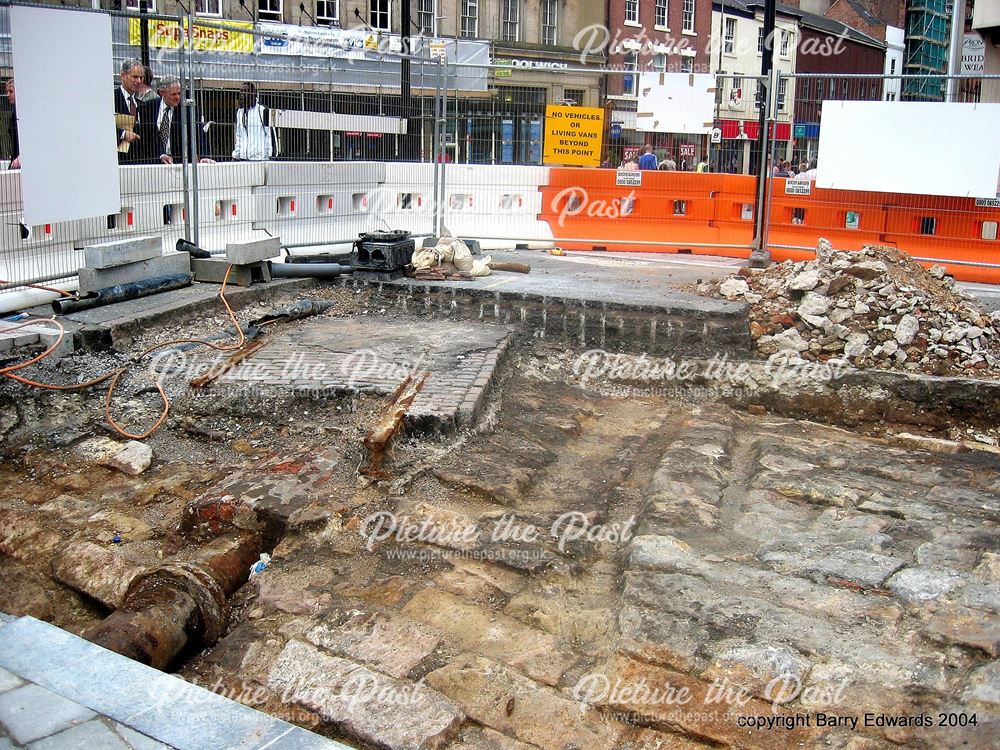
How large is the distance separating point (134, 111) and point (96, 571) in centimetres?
621

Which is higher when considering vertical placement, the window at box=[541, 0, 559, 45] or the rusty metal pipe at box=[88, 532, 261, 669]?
the window at box=[541, 0, 559, 45]

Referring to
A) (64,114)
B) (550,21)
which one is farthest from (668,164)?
(550,21)

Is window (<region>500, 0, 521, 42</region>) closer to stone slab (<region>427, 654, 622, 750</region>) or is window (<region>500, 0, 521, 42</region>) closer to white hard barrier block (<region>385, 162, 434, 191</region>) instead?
white hard barrier block (<region>385, 162, 434, 191</region>)

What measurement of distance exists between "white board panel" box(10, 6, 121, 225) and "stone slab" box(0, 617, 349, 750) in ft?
18.8

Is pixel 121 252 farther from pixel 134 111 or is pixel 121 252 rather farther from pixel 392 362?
pixel 392 362

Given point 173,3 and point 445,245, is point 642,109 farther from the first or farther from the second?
point 173,3

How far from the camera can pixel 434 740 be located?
368cm

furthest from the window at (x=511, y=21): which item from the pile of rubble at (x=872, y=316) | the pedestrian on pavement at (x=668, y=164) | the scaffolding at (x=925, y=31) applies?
the scaffolding at (x=925, y=31)

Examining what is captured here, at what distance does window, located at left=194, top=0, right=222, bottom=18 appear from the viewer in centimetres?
2391

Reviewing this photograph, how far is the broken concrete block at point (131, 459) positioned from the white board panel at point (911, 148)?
9.50 metres

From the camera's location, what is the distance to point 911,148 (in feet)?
38.4

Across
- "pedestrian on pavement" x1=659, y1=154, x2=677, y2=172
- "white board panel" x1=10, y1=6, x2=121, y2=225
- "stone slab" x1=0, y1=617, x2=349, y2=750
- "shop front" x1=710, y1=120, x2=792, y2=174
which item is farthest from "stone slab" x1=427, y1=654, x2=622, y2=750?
"pedestrian on pavement" x1=659, y1=154, x2=677, y2=172

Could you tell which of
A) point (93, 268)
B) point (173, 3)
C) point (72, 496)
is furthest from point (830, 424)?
point (173, 3)

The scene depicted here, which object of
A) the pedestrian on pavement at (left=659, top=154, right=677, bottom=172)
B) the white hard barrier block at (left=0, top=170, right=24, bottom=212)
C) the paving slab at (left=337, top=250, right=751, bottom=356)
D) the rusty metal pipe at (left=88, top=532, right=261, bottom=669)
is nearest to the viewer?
the rusty metal pipe at (left=88, top=532, right=261, bottom=669)
